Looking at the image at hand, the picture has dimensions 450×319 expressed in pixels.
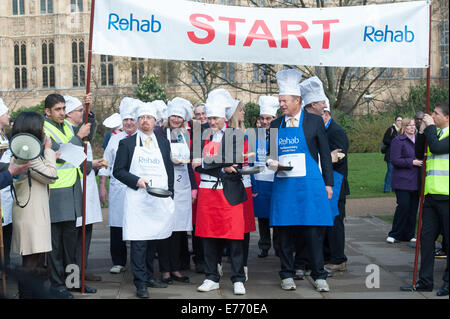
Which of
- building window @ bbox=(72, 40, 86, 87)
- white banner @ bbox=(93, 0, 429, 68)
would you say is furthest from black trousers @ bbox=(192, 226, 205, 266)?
building window @ bbox=(72, 40, 86, 87)

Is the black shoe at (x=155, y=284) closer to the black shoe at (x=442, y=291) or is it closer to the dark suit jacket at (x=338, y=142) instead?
the dark suit jacket at (x=338, y=142)

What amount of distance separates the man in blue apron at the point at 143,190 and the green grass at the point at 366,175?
35.0 ft

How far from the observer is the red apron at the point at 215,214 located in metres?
6.72

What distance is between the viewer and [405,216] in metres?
9.94

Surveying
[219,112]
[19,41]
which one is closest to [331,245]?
[219,112]

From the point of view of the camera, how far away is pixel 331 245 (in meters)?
7.81

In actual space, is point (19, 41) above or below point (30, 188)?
above

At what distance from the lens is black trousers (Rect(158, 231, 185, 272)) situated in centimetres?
727

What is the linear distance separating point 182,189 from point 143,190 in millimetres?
945

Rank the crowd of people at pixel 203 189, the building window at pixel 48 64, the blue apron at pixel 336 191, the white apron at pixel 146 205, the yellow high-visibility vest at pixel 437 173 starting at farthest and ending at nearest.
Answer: the building window at pixel 48 64 → the blue apron at pixel 336 191 → the white apron at pixel 146 205 → the yellow high-visibility vest at pixel 437 173 → the crowd of people at pixel 203 189

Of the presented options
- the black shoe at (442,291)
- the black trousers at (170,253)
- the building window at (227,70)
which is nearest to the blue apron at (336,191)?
the black shoe at (442,291)

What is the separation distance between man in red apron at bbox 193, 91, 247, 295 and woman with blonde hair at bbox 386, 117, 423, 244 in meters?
4.02
